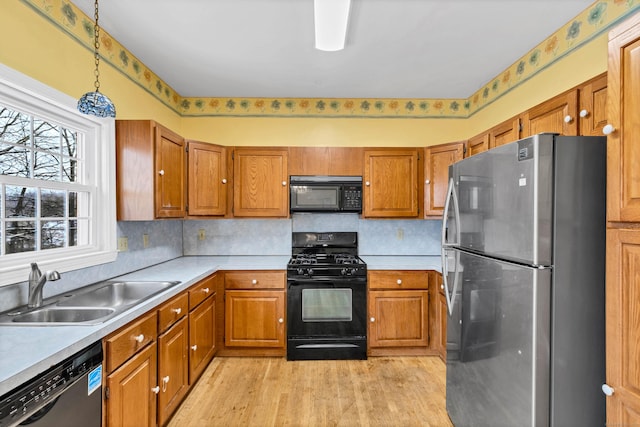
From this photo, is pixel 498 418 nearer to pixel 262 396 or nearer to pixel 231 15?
pixel 262 396

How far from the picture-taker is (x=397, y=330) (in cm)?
290

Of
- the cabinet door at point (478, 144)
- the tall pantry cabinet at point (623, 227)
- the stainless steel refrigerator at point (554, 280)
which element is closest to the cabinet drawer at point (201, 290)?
the stainless steel refrigerator at point (554, 280)

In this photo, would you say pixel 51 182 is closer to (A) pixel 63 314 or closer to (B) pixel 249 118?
(A) pixel 63 314

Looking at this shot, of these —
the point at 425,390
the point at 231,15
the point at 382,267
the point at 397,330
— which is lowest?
the point at 425,390

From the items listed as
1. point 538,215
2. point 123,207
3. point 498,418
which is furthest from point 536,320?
point 123,207

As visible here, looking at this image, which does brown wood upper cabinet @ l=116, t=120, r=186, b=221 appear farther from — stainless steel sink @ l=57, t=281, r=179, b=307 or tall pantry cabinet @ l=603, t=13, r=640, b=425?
tall pantry cabinet @ l=603, t=13, r=640, b=425

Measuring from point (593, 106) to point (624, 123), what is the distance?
50cm

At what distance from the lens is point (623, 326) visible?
1.09 m

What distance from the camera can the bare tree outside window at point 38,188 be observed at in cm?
164

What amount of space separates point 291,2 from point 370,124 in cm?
176

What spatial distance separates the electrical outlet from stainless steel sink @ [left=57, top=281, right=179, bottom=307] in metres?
0.34

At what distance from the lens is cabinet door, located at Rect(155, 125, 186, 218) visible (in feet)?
7.55

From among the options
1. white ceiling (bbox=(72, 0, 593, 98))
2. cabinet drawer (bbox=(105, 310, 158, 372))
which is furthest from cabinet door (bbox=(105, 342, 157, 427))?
white ceiling (bbox=(72, 0, 593, 98))

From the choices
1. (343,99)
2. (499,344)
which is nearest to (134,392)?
(499,344)
